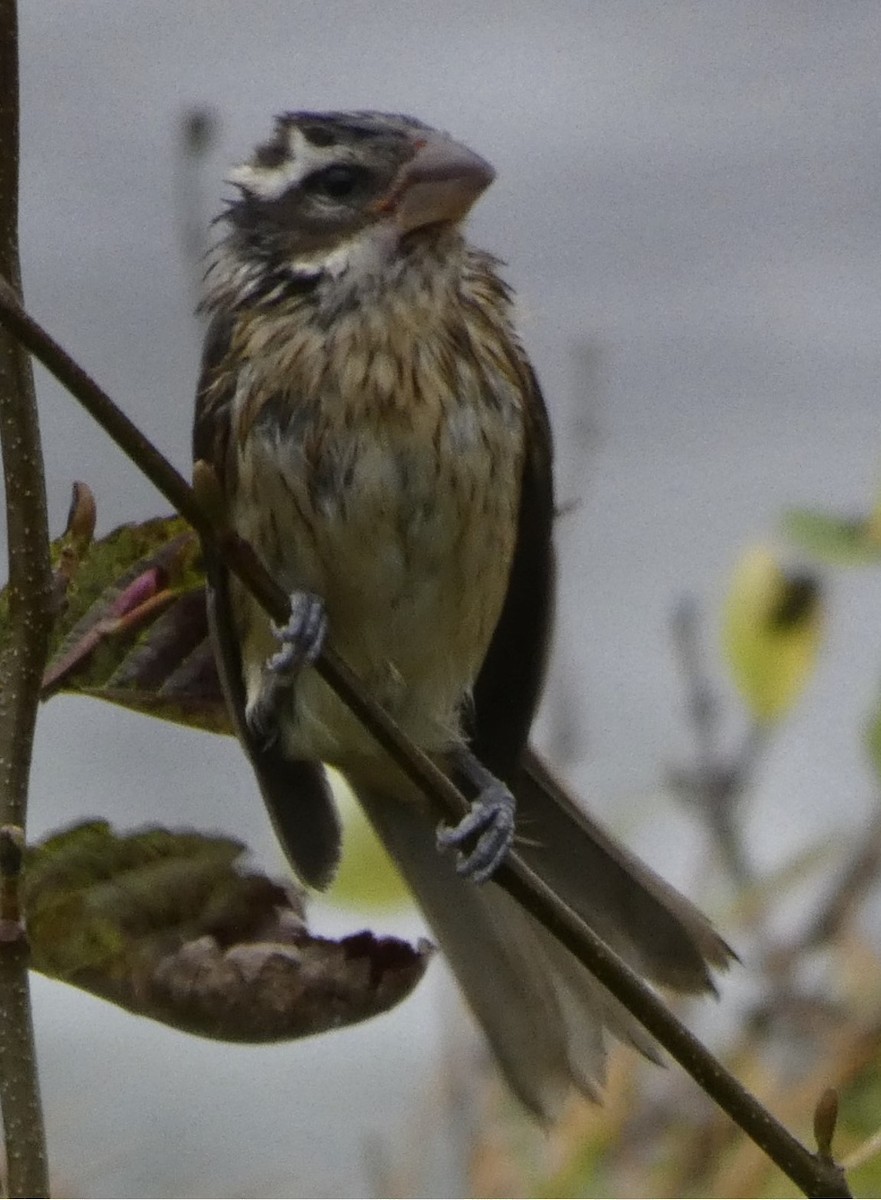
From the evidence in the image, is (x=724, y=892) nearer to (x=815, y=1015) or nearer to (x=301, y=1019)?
(x=815, y=1015)

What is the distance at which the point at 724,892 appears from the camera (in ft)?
7.90

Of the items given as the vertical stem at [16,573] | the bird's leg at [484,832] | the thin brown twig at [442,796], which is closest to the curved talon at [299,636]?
the bird's leg at [484,832]

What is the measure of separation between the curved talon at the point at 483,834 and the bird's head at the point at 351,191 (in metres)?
0.47

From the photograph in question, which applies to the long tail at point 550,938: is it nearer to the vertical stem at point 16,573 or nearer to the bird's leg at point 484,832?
the bird's leg at point 484,832

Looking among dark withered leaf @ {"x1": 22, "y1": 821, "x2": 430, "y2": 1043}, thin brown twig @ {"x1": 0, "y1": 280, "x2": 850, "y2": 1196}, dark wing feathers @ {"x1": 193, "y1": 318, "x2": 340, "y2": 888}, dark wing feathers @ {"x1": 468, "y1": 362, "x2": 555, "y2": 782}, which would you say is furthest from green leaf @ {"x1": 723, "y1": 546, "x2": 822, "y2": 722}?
dark withered leaf @ {"x1": 22, "y1": 821, "x2": 430, "y2": 1043}

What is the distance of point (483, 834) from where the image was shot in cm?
171

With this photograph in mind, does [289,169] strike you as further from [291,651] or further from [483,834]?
[483,834]

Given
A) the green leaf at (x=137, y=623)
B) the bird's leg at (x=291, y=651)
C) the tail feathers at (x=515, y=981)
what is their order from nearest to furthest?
the green leaf at (x=137, y=623), the bird's leg at (x=291, y=651), the tail feathers at (x=515, y=981)

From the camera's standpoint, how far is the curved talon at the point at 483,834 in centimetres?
165

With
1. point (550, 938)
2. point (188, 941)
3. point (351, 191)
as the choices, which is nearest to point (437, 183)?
point (351, 191)

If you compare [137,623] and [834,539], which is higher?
[137,623]

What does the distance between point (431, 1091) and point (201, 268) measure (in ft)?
3.49

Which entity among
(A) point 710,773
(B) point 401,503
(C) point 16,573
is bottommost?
(A) point 710,773

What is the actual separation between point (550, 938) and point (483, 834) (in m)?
0.12
